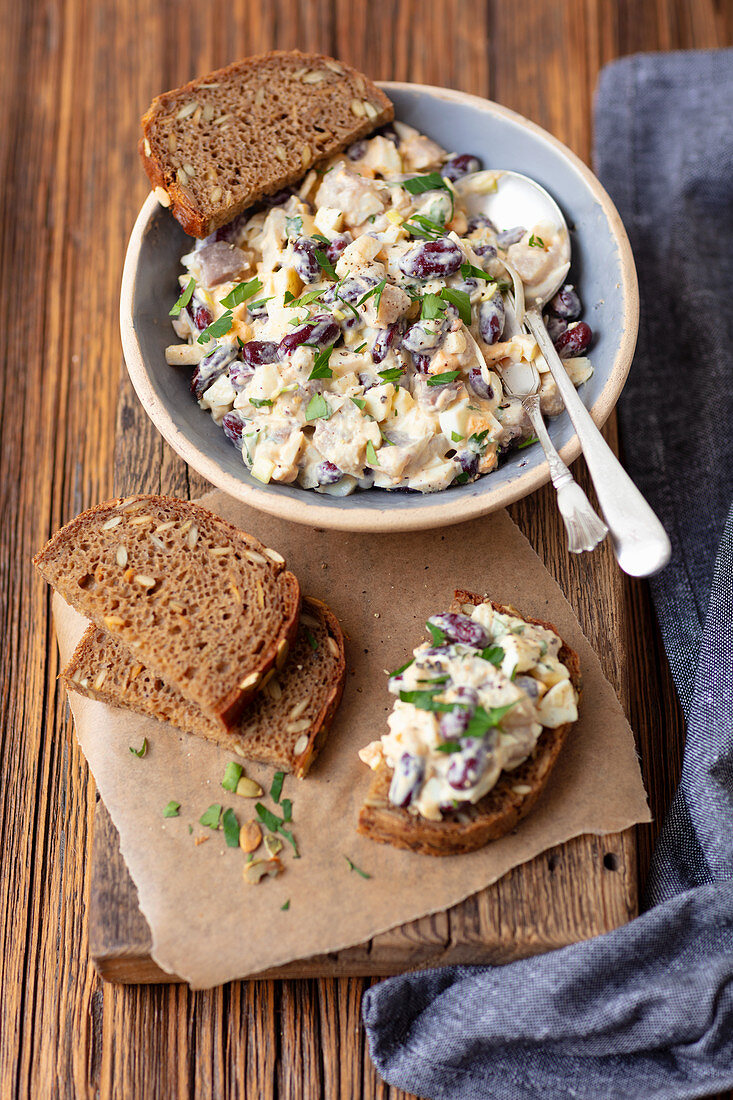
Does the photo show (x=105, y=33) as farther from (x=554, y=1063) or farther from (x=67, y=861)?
(x=554, y=1063)

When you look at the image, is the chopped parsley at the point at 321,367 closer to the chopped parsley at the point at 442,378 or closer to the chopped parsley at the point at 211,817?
the chopped parsley at the point at 442,378

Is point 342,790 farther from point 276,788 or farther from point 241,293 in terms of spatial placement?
point 241,293

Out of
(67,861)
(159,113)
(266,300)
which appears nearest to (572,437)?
(266,300)

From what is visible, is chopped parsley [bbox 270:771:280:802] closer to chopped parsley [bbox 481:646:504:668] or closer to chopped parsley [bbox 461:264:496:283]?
chopped parsley [bbox 481:646:504:668]

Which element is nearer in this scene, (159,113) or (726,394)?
(159,113)

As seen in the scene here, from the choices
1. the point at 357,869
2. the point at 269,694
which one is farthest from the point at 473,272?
the point at 357,869

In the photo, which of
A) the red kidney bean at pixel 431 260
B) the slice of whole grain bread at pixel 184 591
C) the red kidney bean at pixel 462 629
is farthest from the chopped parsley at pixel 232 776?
the red kidney bean at pixel 431 260
